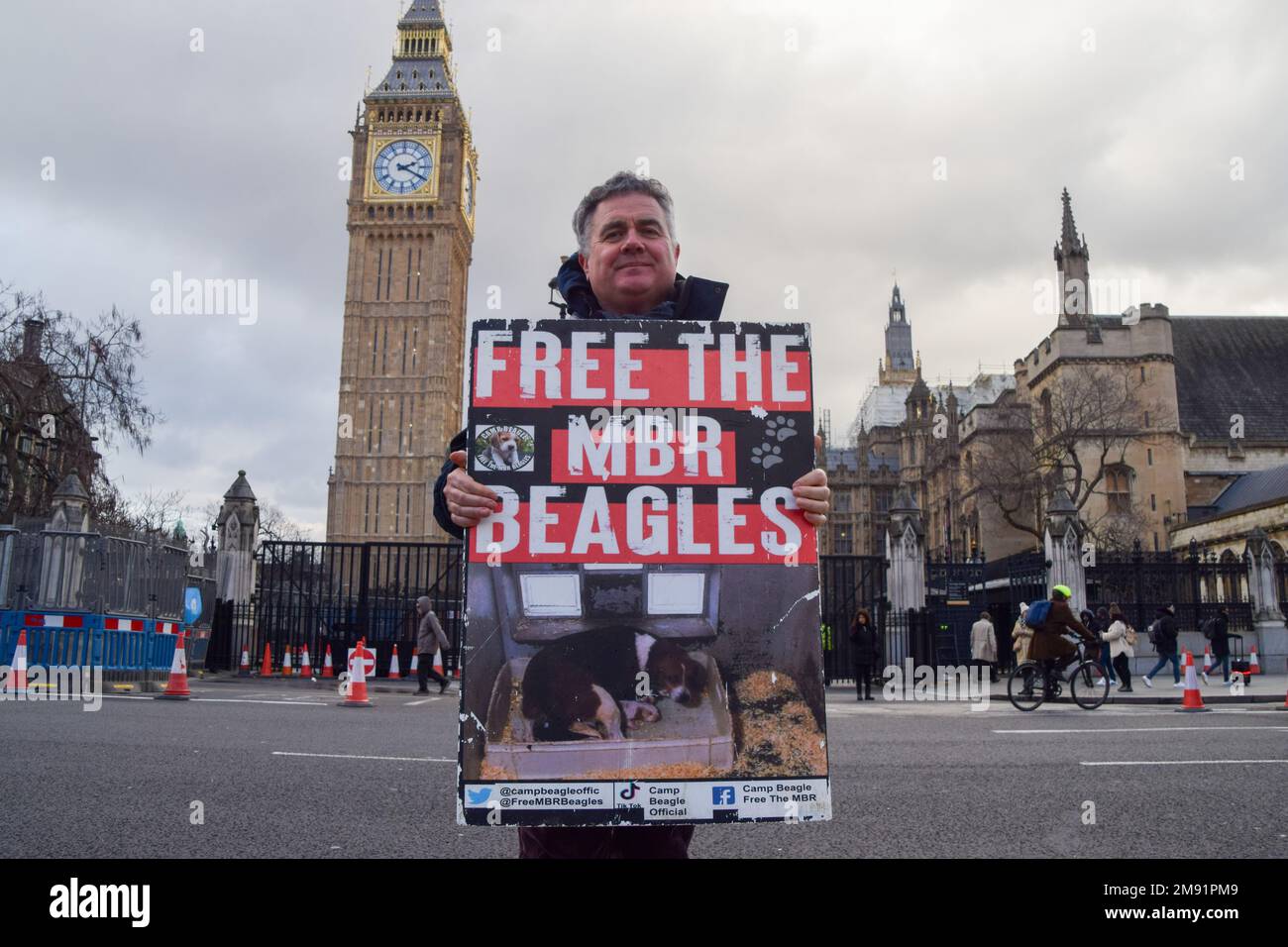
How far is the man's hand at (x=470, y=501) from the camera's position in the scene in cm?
251

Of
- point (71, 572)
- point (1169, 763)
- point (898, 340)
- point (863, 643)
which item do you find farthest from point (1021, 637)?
point (898, 340)

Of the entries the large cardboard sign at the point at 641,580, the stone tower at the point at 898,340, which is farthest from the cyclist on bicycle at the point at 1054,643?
the stone tower at the point at 898,340

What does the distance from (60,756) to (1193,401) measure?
52.4m

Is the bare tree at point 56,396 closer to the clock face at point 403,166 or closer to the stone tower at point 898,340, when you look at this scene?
the clock face at point 403,166

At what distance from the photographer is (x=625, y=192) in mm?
2854

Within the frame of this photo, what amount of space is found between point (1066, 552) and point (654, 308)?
20.6 meters

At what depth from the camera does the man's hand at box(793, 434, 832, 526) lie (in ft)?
8.40

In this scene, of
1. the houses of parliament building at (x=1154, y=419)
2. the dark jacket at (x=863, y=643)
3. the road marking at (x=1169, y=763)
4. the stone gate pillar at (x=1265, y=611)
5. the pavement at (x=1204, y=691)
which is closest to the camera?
the road marking at (x=1169, y=763)

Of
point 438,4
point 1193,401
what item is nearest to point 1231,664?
point 1193,401

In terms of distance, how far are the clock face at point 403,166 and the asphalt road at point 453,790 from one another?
74.0 metres

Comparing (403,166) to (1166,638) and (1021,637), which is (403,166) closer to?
(1166,638)

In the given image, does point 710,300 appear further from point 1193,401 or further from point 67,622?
point 1193,401

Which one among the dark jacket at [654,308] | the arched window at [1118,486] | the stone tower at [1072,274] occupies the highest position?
the stone tower at [1072,274]
